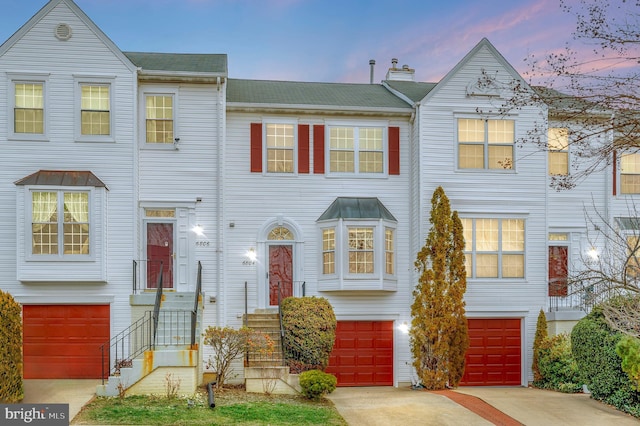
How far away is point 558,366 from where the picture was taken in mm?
17578

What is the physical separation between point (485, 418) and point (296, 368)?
4625mm

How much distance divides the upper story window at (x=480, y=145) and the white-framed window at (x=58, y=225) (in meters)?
10.2

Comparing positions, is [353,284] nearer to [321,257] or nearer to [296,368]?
[321,257]

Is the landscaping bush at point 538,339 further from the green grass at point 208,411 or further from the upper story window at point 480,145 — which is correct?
the green grass at point 208,411

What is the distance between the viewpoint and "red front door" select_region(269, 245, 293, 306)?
18.8 meters

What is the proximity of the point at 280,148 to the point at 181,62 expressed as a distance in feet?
12.3

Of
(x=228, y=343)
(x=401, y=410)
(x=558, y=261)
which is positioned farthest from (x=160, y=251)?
(x=558, y=261)

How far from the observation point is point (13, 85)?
1698cm

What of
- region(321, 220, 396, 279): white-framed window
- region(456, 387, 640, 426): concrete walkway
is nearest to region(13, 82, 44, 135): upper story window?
region(321, 220, 396, 279): white-framed window

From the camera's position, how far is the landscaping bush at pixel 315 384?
14.3 m

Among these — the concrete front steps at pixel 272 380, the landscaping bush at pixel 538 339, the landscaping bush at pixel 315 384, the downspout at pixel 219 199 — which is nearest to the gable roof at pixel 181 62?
the downspout at pixel 219 199

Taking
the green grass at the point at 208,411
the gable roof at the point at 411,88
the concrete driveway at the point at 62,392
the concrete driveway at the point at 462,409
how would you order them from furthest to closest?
the gable roof at the point at 411,88 < the concrete driveway at the point at 62,392 < the concrete driveway at the point at 462,409 < the green grass at the point at 208,411

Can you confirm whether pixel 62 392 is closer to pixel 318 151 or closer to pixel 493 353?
pixel 318 151

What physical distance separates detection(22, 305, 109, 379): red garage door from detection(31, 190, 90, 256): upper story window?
1.55 meters
